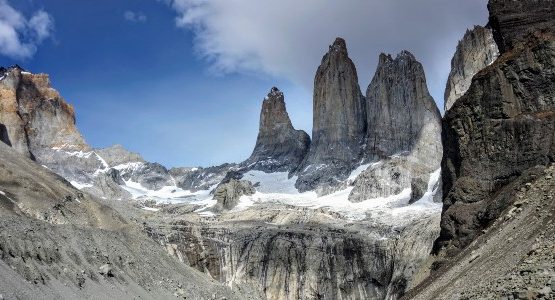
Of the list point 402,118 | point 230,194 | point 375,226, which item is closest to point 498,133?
point 375,226

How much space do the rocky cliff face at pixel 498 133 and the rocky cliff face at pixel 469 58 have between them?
111m

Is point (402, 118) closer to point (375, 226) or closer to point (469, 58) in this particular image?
point (469, 58)

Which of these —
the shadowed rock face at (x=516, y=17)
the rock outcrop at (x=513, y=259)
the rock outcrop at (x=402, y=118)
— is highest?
the rock outcrop at (x=402, y=118)

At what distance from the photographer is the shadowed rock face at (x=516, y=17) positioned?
6538 centimetres

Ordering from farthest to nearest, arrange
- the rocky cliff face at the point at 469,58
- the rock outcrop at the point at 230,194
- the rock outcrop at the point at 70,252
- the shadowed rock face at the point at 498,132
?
1. the rocky cliff face at the point at 469,58
2. the rock outcrop at the point at 230,194
3. the shadowed rock face at the point at 498,132
4. the rock outcrop at the point at 70,252

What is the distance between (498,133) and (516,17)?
49.4ft

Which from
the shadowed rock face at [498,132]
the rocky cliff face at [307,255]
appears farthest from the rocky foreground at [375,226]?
the rocky cliff face at [307,255]

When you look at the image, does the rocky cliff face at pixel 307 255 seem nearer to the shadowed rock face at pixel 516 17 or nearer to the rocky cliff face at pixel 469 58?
the shadowed rock face at pixel 516 17

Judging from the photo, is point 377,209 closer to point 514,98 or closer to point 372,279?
point 372,279

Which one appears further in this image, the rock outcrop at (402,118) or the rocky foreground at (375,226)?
the rock outcrop at (402,118)

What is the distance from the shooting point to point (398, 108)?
624ft

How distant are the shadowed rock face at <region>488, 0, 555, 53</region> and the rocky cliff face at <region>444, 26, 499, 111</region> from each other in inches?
4095

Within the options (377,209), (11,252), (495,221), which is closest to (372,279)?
(377,209)

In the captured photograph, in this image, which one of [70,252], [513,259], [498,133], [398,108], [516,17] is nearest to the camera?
[513,259]
